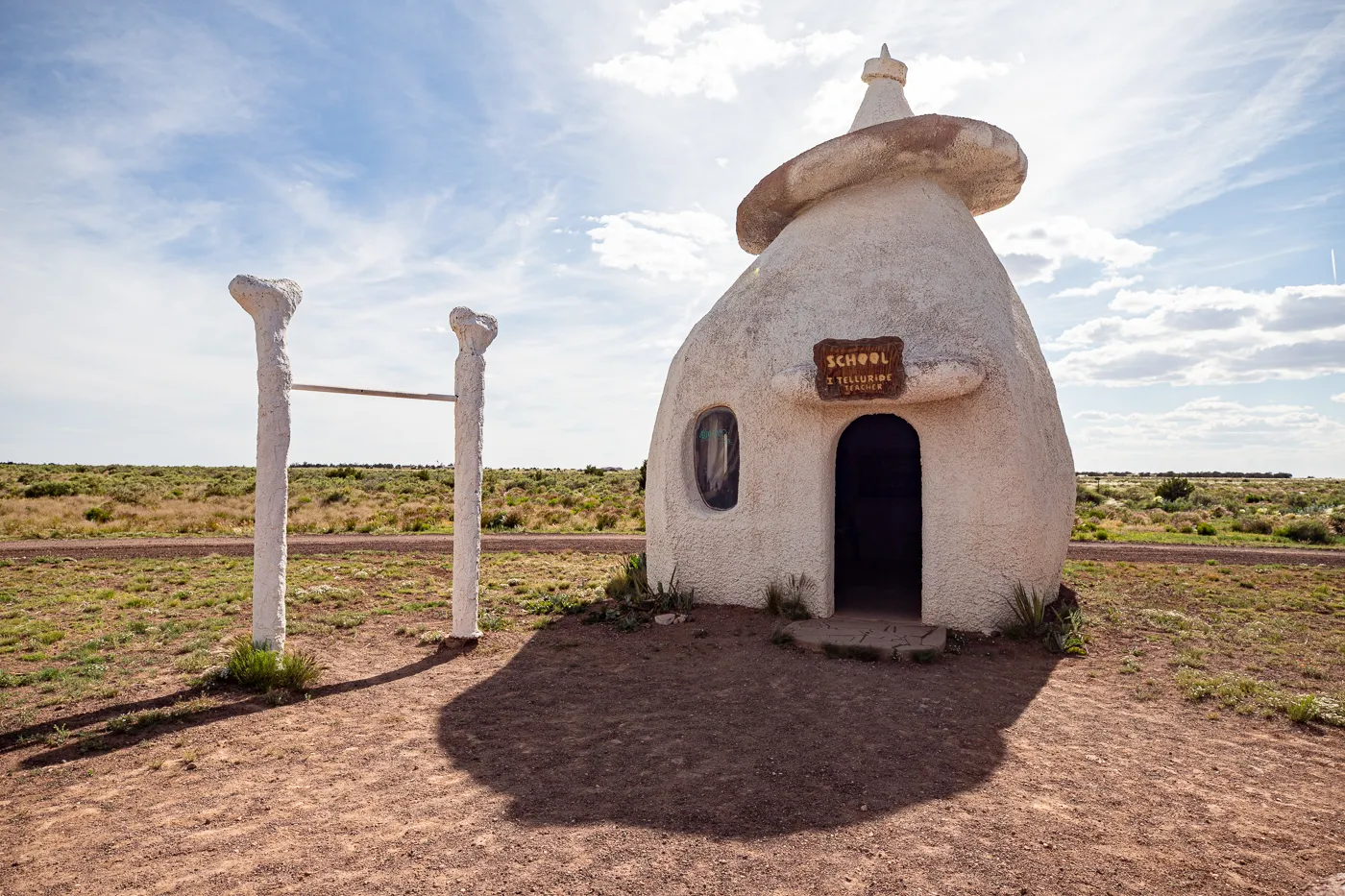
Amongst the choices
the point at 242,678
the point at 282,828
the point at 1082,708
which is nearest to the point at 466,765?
the point at 282,828

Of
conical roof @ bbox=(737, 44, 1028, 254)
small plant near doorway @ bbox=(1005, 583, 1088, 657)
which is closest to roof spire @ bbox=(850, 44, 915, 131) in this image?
conical roof @ bbox=(737, 44, 1028, 254)

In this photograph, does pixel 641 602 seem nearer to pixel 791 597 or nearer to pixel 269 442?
pixel 791 597

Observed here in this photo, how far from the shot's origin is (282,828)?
162 inches

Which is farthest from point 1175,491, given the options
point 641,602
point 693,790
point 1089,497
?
point 693,790

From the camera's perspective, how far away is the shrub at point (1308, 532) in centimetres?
1855

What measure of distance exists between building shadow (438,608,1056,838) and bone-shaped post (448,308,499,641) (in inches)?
44.8

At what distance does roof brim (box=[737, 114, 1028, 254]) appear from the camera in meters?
8.61

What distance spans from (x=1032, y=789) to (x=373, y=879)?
145 inches

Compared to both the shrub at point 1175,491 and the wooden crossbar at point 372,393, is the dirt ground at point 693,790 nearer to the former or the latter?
the wooden crossbar at point 372,393

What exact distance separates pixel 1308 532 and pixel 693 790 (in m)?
21.1

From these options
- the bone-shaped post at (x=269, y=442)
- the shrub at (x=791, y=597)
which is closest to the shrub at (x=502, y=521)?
the shrub at (x=791, y=597)

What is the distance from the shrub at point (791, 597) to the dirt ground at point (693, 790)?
→ 1.34 meters

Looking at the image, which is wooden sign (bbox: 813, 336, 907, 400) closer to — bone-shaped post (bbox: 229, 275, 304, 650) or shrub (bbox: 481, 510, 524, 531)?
bone-shaped post (bbox: 229, 275, 304, 650)

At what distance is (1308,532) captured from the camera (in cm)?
1875
